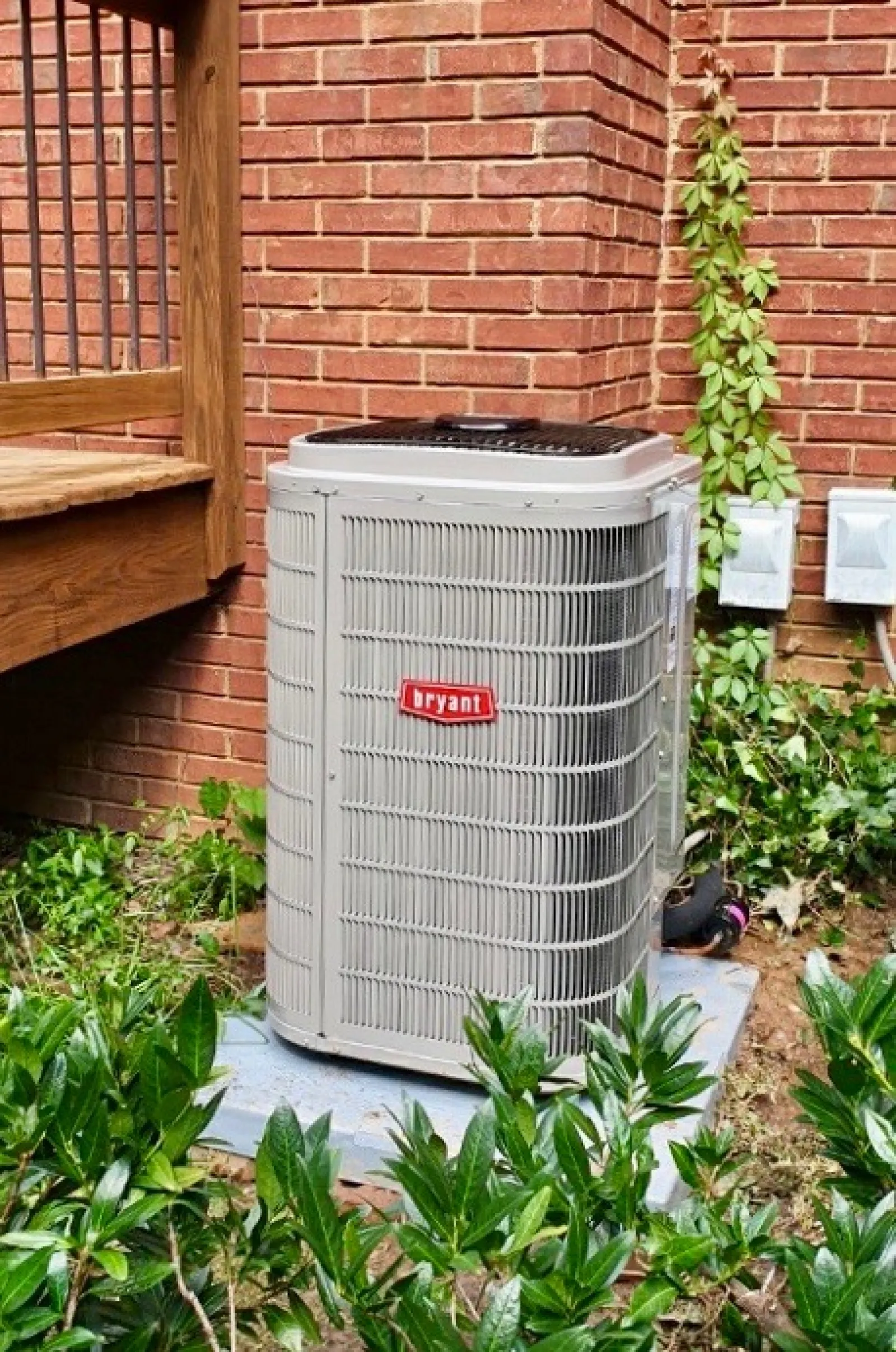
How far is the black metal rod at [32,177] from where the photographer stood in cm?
283

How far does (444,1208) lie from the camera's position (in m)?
1.40

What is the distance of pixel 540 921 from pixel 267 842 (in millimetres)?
587

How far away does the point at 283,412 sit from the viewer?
3541 millimetres

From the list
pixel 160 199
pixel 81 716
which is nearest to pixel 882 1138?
pixel 160 199

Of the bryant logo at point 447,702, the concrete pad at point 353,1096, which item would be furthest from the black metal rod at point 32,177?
the concrete pad at point 353,1096

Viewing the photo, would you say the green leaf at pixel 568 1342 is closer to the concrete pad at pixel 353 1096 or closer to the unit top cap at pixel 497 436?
the concrete pad at pixel 353 1096

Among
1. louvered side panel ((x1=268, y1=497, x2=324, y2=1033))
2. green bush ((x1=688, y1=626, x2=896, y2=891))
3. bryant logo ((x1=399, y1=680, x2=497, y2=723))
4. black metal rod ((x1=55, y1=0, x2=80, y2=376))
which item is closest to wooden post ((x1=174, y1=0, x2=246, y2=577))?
black metal rod ((x1=55, y1=0, x2=80, y2=376))

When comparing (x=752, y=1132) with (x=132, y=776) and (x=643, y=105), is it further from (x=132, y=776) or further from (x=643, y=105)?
(x=643, y=105)

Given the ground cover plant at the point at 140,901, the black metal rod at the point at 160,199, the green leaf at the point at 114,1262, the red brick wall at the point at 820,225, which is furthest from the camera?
the red brick wall at the point at 820,225

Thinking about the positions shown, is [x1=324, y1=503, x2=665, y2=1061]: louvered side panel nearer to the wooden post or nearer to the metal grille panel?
the metal grille panel

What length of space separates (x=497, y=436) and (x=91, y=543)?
38.0 inches

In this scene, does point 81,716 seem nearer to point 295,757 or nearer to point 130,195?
point 130,195

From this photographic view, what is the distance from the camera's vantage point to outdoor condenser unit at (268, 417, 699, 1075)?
2410mm

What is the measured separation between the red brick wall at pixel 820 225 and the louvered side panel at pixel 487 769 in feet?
4.46
